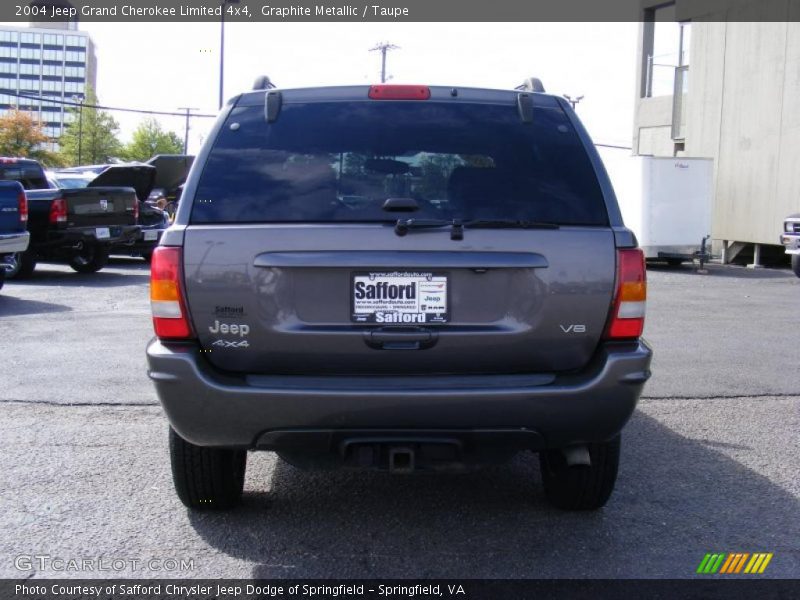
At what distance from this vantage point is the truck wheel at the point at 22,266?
15016 mm

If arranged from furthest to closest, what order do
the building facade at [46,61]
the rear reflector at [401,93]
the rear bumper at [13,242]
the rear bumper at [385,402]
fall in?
the building facade at [46,61] → the rear bumper at [13,242] → the rear reflector at [401,93] → the rear bumper at [385,402]

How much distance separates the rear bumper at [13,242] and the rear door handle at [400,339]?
10068 millimetres

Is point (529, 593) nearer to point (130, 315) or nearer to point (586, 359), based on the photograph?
point (586, 359)

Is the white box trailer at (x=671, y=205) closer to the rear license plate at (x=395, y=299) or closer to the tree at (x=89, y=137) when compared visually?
the rear license plate at (x=395, y=299)

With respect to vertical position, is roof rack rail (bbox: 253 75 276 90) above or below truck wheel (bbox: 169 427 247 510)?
above

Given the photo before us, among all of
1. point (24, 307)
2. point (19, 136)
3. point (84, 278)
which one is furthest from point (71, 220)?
point (19, 136)

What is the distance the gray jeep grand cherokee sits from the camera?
362cm

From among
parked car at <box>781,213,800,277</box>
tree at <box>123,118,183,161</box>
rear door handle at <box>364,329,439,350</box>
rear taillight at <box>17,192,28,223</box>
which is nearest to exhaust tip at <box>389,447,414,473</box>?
rear door handle at <box>364,329,439,350</box>

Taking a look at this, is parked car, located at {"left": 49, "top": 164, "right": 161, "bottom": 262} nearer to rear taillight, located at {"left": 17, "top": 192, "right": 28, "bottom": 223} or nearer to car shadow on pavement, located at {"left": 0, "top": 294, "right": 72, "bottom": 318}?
rear taillight, located at {"left": 17, "top": 192, "right": 28, "bottom": 223}

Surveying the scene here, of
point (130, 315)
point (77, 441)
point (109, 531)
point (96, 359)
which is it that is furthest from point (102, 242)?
point (109, 531)

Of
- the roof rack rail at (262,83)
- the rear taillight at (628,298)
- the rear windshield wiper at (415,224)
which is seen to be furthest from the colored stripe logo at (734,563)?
the roof rack rail at (262,83)

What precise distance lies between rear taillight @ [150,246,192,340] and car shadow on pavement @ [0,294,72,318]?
8.21 metres

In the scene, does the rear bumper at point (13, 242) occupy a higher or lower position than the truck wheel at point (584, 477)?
higher

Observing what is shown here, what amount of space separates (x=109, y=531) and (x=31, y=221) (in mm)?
12577
